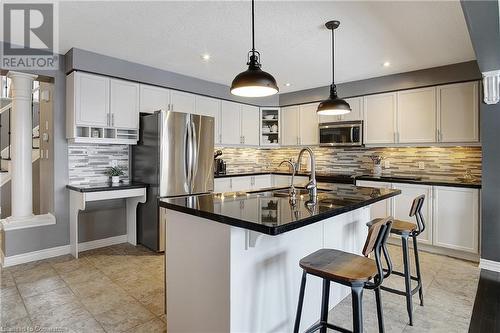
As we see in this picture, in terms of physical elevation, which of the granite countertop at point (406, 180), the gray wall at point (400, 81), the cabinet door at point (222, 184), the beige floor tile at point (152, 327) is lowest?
the beige floor tile at point (152, 327)

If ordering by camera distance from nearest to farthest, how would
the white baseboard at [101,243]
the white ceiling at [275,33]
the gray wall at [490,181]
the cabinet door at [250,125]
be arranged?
1. the white ceiling at [275,33]
2. the gray wall at [490,181]
3. the white baseboard at [101,243]
4. the cabinet door at [250,125]

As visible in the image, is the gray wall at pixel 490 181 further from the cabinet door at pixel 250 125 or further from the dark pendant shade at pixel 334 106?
the cabinet door at pixel 250 125

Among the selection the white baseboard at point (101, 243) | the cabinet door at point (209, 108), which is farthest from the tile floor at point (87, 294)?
the cabinet door at point (209, 108)

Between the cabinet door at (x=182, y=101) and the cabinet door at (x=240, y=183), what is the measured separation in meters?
1.44

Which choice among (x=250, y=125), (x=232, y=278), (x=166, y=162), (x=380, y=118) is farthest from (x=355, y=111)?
(x=232, y=278)

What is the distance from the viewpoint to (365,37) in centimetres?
314

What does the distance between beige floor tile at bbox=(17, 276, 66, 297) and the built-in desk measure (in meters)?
0.68

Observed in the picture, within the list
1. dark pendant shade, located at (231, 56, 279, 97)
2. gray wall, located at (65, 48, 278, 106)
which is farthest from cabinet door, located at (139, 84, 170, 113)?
dark pendant shade, located at (231, 56, 279, 97)

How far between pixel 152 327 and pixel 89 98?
112 inches

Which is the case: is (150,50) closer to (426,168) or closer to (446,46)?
(446,46)

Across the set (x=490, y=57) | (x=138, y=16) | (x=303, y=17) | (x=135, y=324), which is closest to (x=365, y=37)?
(x=303, y=17)

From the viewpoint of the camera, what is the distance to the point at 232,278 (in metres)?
1.65

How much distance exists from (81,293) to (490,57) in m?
4.46

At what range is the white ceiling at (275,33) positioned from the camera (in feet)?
8.42
